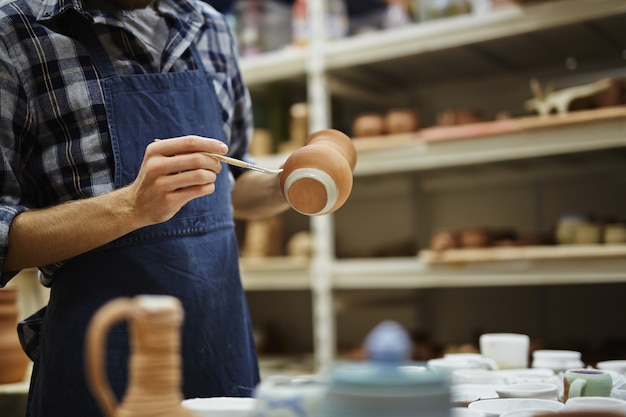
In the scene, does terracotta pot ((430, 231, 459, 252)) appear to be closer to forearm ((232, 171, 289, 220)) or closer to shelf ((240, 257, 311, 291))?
shelf ((240, 257, 311, 291))

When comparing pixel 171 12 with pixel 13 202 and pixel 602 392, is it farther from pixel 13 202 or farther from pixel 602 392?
pixel 602 392

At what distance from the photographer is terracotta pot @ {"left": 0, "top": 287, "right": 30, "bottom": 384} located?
5.82 ft

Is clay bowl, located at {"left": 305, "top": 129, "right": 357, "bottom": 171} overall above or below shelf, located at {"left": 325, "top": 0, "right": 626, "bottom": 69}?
below

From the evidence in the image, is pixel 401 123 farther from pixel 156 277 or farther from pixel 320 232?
pixel 156 277

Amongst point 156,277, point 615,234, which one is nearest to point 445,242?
point 615,234

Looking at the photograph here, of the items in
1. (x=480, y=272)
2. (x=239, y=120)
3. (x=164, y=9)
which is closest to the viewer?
(x=164, y=9)

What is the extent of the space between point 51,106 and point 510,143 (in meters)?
1.70

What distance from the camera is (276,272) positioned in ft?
10.1

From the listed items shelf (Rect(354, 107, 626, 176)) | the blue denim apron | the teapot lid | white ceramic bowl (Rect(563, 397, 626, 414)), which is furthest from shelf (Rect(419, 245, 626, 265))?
the teapot lid

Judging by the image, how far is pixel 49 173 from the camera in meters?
1.27

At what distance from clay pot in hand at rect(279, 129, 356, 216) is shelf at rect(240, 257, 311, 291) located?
1878 millimetres

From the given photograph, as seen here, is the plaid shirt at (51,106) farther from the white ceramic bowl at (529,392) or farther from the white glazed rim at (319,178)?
the white ceramic bowl at (529,392)

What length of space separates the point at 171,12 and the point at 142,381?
966 mm

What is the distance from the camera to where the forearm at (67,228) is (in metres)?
1.14
